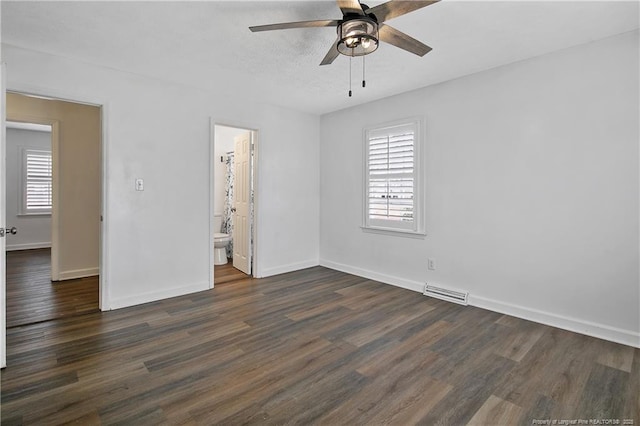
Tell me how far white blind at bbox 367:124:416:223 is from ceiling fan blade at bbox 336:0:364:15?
7.46 ft

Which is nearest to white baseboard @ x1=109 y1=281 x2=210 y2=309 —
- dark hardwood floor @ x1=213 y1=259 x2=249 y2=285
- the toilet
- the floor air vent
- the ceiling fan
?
dark hardwood floor @ x1=213 y1=259 x2=249 y2=285

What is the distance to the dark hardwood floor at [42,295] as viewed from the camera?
326 centimetres

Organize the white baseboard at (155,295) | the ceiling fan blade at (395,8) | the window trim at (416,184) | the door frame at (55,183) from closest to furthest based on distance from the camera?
the ceiling fan blade at (395,8), the white baseboard at (155,295), the window trim at (416,184), the door frame at (55,183)

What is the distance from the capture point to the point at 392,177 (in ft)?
14.2

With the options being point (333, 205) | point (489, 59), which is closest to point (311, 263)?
point (333, 205)

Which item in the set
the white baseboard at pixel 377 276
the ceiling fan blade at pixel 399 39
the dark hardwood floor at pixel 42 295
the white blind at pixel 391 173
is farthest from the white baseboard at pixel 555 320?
the dark hardwood floor at pixel 42 295

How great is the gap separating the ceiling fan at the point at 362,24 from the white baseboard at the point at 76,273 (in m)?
4.49

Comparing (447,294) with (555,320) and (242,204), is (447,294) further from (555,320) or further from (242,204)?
(242,204)

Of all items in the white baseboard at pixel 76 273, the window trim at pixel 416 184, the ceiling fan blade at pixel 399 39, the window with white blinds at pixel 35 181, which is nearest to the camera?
the ceiling fan blade at pixel 399 39

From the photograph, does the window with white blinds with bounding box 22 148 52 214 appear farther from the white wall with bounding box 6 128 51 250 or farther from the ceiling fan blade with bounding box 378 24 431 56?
the ceiling fan blade with bounding box 378 24 431 56

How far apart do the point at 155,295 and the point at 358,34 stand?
3.39 meters

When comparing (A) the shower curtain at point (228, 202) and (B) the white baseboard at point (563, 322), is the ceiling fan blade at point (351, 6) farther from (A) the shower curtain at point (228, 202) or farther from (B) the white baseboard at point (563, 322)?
(A) the shower curtain at point (228, 202)

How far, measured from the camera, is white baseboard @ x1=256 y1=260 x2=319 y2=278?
4.75m

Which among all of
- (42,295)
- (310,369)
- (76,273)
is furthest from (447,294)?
(76,273)
